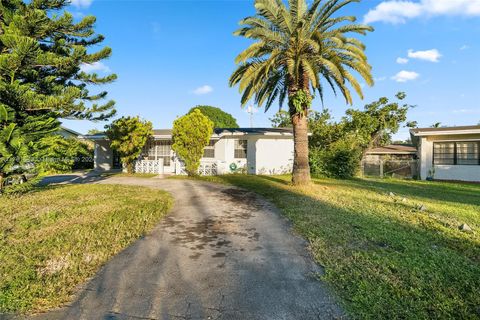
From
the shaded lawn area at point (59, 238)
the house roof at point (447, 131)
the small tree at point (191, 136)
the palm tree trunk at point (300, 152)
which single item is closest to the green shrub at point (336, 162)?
the house roof at point (447, 131)

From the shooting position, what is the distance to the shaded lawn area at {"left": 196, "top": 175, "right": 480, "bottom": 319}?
2.72 meters

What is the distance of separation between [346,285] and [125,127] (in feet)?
52.7

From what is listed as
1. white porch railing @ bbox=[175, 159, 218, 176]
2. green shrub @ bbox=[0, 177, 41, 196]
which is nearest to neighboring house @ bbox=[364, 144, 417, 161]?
white porch railing @ bbox=[175, 159, 218, 176]

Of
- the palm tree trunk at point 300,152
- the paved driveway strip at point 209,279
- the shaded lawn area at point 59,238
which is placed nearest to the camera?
the paved driveway strip at point 209,279

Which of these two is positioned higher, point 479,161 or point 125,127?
point 125,127

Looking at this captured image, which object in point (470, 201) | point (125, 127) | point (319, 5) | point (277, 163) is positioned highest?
point (319, 5)

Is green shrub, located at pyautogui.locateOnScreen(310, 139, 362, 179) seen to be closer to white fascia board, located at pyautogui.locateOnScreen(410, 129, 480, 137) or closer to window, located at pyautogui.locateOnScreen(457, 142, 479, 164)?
white fascia board, located at pyautogui.locateOnScreen(410, 129, 480, 137)

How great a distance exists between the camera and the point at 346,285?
10.2 feet

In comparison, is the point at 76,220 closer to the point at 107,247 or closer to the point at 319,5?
the point at 107,247

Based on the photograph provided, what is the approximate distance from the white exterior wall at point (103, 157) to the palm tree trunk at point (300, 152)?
52.1 ft

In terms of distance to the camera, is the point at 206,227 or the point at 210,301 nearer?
the point at 210,301

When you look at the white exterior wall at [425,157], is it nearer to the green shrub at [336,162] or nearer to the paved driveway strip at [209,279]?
the green shrub at [336,162]

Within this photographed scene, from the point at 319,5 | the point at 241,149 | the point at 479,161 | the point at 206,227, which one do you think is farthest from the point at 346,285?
the point at 479,161

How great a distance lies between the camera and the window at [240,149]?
17.5 meters
